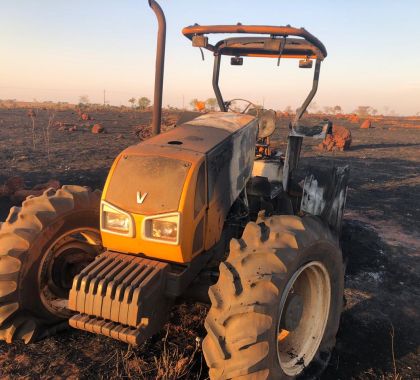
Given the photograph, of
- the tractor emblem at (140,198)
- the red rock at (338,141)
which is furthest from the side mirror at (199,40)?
the red rock at (338,141)

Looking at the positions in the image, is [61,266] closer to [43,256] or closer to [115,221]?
[43,256]

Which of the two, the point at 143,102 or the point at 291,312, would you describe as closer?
the point at 291,312

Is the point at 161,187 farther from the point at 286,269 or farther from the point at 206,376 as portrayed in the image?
the point at 206,376

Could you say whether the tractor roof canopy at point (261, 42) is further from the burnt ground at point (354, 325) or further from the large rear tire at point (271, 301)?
the burnt ground at point (354, 325)

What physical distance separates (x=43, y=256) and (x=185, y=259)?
130 centimetres

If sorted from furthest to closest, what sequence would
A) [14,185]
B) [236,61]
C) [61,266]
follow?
[14,185] < [236,61] < [61,266]

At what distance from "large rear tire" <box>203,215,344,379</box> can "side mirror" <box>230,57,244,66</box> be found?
3233mm

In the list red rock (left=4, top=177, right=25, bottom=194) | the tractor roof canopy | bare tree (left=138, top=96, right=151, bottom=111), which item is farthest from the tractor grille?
bare tree (left=138, top=96, right=151, bottom=111)

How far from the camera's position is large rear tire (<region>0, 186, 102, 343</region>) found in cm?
305

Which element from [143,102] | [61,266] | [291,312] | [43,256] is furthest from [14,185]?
[143,102]

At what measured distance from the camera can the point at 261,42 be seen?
4938 mm

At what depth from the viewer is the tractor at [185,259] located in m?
→ 2.39

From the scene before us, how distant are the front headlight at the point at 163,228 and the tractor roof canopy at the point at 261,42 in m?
2.14

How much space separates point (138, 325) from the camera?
258cm
